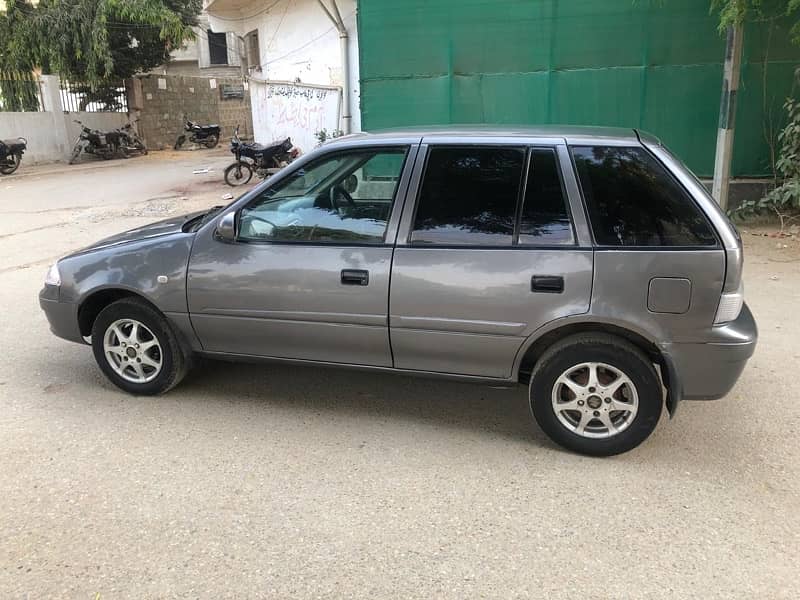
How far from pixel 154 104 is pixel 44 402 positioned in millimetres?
23228

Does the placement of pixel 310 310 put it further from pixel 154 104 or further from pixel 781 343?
pixel 154 104

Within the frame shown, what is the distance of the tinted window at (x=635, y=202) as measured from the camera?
3.27 metres

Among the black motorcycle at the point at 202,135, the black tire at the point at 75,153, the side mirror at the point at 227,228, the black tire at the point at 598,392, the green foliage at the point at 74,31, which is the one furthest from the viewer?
the black motorcycle at the point at 202,135

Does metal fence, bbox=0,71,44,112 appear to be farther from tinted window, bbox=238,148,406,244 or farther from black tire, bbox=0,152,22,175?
tinted window, bbox=238,148,406,244

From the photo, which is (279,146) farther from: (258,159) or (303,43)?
(303,43)

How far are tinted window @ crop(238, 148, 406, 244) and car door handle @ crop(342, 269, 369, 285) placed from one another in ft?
0.59

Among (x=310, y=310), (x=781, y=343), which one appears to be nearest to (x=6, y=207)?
(x=310, y=310)

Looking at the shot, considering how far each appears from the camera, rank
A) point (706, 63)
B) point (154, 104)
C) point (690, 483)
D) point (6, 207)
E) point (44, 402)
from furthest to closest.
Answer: point (154, 104), point (6, 207), point (706, 63), point (44, 402), point (690, 483)

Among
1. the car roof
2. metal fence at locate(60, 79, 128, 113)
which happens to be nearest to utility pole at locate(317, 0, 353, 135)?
the car roof

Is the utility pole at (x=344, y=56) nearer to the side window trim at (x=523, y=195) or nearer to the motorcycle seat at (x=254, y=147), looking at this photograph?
the motorcycle seat at (x=254, y=147)

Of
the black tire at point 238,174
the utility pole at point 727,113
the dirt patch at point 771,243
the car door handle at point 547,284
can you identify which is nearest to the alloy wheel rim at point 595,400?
the car door handle at point 547,284

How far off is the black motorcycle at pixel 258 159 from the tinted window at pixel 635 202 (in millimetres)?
10847

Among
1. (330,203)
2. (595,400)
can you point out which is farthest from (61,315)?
(595,400)

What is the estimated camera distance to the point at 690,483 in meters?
3.28
